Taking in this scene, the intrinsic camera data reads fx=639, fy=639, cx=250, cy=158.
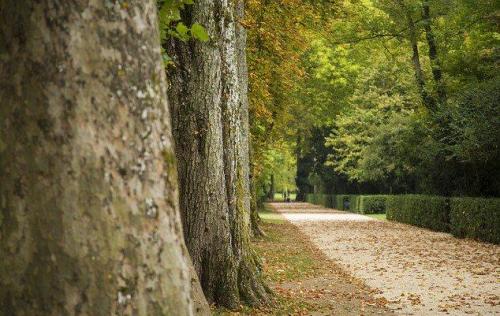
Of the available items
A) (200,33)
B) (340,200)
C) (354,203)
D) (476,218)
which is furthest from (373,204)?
(200,33)

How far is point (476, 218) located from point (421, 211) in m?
7.06

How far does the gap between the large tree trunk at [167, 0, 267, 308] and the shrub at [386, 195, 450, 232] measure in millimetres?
17439

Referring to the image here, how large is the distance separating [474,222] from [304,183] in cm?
5156

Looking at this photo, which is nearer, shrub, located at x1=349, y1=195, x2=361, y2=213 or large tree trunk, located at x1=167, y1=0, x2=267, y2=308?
large tree trunk, located at x1=167, y1=0, x2=267, y2=308

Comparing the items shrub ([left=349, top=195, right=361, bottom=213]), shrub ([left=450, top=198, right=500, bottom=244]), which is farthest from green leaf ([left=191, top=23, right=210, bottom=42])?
shrub ([left=349, top=195, right=361, bottom=213])

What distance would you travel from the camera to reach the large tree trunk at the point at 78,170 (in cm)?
226

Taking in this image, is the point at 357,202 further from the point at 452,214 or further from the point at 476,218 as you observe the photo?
the point at 476,218

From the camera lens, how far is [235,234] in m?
8.11

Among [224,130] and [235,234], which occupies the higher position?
[224,130]

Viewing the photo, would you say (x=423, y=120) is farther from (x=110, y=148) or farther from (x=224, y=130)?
(x=110, y=148)

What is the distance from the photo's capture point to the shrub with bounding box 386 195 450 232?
24273 mm

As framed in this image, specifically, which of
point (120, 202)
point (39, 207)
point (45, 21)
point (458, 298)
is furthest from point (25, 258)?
point (458, 298)

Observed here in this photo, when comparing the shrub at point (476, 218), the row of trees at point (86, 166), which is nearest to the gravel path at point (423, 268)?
the shrub at point (476, 218)

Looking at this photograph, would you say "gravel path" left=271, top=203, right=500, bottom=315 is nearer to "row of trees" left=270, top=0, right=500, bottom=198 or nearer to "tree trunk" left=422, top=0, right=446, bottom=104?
"row of trees" left=270, top=0, right=500, bottom=198
